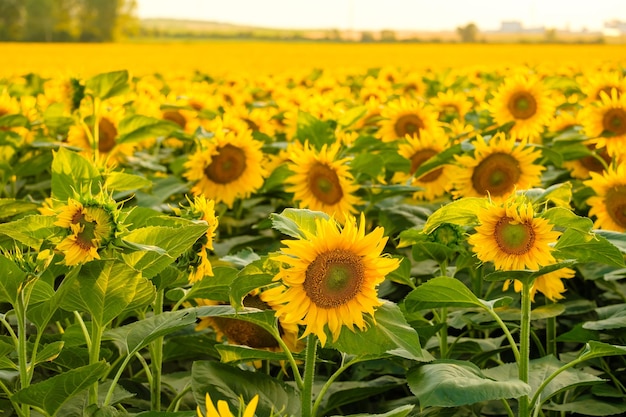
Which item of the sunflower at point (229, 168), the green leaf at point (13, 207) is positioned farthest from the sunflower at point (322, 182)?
the green leaf at point (13, 207)

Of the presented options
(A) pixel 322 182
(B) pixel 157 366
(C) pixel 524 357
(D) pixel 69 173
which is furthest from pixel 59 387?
(A) pixel 322 182

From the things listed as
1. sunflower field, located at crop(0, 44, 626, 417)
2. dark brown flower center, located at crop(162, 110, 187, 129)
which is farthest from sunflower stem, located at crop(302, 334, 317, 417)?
dark brown flower center, located at crop(162, 110, 187, 129)

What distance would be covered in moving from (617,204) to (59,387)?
2.03 m

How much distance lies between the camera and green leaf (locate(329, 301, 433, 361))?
5.74 feet

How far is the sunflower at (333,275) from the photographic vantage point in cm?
172

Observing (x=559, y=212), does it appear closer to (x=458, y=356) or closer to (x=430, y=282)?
(x=430, y=282)

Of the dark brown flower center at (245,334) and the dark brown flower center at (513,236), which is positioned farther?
the dark brown flower center at (245,334)

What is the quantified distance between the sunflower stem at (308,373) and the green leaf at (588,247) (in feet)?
1.99

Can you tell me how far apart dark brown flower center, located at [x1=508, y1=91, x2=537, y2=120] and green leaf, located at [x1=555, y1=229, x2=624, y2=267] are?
260cm

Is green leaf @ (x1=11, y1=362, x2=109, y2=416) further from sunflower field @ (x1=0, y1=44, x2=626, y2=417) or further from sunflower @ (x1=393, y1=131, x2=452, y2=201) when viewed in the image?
sunflower @ (x1=393, y1=131, x2=452, y2=201)

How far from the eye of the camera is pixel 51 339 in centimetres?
225

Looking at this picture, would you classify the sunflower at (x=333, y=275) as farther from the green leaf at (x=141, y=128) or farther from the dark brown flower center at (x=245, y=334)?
the green leaf at (x=141, y=128)

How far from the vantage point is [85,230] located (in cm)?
168

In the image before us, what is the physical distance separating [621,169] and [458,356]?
2.69ft
